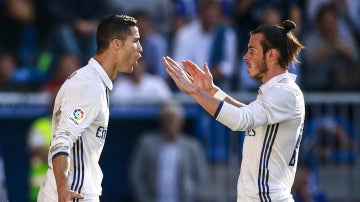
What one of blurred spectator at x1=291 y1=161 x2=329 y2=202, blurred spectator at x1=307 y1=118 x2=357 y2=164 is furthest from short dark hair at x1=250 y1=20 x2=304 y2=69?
blurred spectator at x1=307 y1=118 x2=357 y2=164

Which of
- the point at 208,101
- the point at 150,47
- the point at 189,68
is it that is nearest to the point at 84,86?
the point at 208,101

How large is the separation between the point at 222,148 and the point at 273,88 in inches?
241

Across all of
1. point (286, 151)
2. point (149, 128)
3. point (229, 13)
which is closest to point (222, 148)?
point (149, 128)

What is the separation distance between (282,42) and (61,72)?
5988mm

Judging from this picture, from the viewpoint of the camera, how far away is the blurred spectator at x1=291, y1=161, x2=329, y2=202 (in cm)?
1423

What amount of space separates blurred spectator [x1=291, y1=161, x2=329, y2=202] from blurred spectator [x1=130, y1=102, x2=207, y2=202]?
4.83 feet

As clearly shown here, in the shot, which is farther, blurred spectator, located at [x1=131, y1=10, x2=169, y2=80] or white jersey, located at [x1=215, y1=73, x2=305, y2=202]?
blurred spectator, located at [x1=131, y1=10, x2=169, y2=80]

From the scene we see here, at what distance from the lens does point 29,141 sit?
15.3 m

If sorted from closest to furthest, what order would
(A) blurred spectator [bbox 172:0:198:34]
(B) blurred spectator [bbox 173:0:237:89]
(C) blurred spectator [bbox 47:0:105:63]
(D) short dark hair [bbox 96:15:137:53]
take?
1. (D) short dark hair [bbox 96:15:137:53]
2. (B) blurred spectator [bbox 173:0:237:89]
3. (C) blurred spectator [bbox 47:0:105:63]
4. (A) blurred spectator [bbox 172:0:198:34]

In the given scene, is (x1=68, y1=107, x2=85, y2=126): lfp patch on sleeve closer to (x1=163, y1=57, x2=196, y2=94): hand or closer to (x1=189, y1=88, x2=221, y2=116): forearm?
(x1=163, y1=57, x2=196, y2=94): hand

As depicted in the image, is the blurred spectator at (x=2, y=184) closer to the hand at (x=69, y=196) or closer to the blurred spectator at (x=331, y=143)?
the blurred spectator at (x=331, y=143)

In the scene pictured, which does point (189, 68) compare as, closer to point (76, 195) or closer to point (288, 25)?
point (288, 25)

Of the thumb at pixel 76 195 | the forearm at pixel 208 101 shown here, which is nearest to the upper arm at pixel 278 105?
the forearm at pixel 208 101

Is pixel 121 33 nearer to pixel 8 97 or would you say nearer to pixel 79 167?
pixel 79 167
